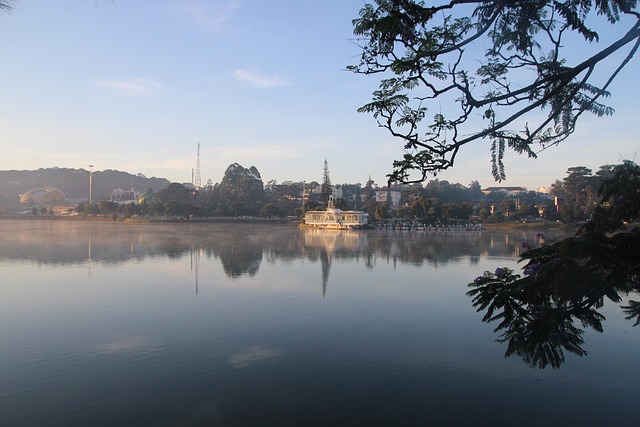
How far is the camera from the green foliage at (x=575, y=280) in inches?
132

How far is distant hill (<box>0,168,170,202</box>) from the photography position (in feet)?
554

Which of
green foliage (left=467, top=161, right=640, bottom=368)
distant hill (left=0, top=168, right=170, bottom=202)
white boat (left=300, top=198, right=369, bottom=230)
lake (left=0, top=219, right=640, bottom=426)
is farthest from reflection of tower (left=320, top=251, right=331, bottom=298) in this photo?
distant hill (left=0, top=168, right=170, bottom=202)

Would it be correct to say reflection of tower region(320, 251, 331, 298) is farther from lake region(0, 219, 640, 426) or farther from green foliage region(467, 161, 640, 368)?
green foliage region(467, 161, 640, 368)

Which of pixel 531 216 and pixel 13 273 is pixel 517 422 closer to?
pixel 13 273

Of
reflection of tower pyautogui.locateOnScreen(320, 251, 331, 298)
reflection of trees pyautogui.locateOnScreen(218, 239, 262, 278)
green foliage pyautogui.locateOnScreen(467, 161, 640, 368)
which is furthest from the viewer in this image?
reflection of trees pyautogui.locateOnScreen(218, 239, 262, 278)

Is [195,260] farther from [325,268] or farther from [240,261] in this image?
[325,268]

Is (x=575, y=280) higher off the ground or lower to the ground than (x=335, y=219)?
higher

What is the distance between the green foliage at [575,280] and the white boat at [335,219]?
6227cm

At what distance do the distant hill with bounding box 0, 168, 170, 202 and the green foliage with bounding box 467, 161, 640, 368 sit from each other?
577 ft

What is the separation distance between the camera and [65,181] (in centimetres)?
17750

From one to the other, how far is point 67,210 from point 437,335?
112 m

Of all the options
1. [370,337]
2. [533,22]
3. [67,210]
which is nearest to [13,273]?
[370,337]

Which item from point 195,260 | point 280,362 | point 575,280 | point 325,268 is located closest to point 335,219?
point 195,260

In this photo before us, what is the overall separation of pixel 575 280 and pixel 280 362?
5.56 m
